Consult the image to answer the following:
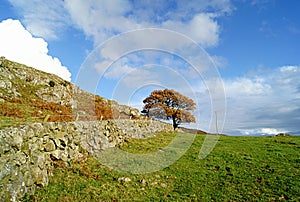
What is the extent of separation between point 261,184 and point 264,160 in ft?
21.5

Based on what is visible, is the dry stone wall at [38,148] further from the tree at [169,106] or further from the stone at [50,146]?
the tree at [169,106]

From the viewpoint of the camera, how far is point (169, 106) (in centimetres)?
5303

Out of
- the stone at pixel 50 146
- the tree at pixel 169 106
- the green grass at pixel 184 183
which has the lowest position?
the green grass at pixel 184 183

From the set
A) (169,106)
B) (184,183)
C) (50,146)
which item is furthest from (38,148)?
(169,106)

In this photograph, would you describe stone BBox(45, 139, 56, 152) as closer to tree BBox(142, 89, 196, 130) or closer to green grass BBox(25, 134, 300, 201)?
green grass BBox(25, 134, 300, 201)

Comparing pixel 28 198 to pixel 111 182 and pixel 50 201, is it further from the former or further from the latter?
pixel 111 182

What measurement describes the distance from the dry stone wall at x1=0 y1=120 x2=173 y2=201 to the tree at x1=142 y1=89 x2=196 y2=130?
2995cm

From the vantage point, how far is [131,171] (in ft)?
51.8

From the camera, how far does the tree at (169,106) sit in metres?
51.1

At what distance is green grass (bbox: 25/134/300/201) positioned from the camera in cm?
1202

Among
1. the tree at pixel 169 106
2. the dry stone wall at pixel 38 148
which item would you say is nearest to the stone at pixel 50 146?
the dry stone wall at pixel 38 148

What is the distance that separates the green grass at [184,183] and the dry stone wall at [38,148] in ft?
2.18

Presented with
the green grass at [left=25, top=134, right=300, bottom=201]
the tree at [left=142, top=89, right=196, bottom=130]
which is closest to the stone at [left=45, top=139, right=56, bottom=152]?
the green grass at [left=25, top=134, right=300, bottom=201]

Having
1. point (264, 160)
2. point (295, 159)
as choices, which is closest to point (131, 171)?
point (264, 160)
